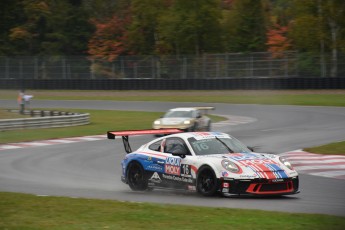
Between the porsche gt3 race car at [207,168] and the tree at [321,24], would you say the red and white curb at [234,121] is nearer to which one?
the tree at [321,24]

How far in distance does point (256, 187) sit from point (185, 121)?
1574cm

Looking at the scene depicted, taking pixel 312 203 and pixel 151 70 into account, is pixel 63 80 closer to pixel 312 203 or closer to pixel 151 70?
pixel 151 70

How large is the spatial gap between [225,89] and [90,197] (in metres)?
39.9

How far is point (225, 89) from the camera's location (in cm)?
5175

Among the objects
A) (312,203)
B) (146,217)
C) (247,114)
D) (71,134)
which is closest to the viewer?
(146,217)

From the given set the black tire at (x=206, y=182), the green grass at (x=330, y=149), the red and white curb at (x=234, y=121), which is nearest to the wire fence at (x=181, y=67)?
the red and white curb at (x=234, y=121)

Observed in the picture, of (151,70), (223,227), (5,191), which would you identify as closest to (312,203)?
(223,227)

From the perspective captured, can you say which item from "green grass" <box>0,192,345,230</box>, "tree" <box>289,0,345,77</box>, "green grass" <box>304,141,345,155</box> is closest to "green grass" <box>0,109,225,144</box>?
"green grass" <box>304,141,345,155</box>

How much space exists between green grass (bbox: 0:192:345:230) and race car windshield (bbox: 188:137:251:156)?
2.14 m

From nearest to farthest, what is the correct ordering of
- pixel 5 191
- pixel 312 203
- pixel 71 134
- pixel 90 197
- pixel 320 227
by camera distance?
pixel 320 227, pixel 312 203, pixel 90 197, pixel 5 191, pixel 71 134

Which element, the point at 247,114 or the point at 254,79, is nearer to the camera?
the point at 247,114

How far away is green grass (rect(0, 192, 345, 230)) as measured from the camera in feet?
27.7

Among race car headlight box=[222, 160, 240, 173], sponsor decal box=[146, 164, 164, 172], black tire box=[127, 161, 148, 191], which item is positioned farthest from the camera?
black tire box=[127, 161, 148, 191]

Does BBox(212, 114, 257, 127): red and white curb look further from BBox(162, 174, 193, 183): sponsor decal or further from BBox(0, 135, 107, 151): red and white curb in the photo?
BBox(162, 174, 193, 183): sponsor decal
